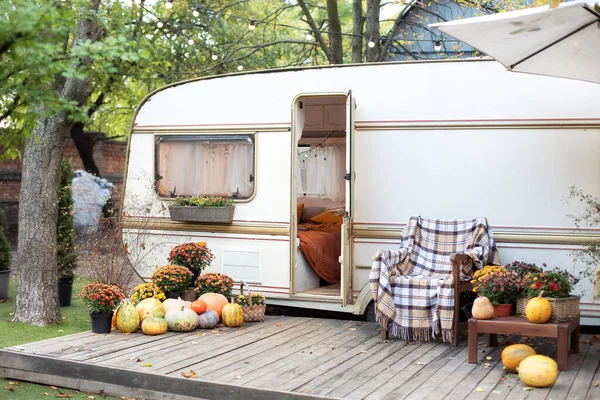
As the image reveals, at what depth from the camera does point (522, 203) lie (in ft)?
23.4

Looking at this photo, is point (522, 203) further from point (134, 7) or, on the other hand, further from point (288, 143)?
point (134, 7)

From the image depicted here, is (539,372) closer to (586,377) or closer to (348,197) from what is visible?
(586,377)

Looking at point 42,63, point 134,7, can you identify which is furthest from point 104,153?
point 42,63

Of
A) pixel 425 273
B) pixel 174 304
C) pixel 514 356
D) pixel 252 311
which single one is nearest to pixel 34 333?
pixel 174 304

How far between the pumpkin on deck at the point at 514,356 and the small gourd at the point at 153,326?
295 cm

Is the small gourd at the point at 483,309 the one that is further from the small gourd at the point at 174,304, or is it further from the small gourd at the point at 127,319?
the small gourd at the point at 127,319

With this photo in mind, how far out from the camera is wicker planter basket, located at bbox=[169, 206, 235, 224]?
26.5 feet

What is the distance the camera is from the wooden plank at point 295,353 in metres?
5.62

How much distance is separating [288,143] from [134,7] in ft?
23.2

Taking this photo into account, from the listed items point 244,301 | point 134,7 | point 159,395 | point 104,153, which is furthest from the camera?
point 104,153

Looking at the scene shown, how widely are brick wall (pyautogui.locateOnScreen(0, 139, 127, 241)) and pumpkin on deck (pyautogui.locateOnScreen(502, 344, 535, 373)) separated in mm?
11492

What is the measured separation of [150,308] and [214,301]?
0.63m

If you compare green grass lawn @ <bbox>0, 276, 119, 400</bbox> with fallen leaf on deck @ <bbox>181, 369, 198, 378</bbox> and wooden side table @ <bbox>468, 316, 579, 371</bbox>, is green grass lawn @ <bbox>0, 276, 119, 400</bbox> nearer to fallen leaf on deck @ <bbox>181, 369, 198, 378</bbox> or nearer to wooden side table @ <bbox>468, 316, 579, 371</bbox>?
fallen leaf on deck @ <bbox>181, 369, 198, 378</bbox>

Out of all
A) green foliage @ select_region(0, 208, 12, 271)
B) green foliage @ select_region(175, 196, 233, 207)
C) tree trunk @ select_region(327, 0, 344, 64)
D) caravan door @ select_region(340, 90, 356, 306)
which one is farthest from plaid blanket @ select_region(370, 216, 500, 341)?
tree trunk @ select_region(327, 0, 344, 64)
